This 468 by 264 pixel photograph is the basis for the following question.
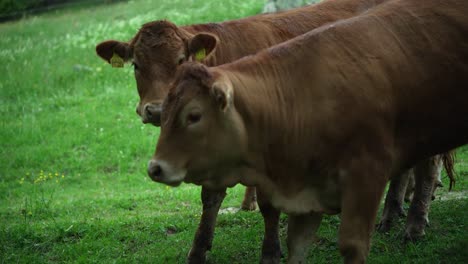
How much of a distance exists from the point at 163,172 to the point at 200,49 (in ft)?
8.24

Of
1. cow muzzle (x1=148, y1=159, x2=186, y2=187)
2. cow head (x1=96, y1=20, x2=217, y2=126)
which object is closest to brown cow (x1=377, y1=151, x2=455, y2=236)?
cow head (x1=96, y1=20, x2=217, y2=126)

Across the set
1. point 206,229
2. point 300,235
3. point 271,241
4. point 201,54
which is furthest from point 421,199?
point 201,54

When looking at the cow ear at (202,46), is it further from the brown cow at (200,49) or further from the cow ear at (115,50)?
the cow ear at (115,50)

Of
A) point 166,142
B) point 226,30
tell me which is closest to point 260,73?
point 166,142

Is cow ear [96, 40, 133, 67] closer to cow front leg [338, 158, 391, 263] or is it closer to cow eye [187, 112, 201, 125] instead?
cow eye [187, 112, 201, 125]

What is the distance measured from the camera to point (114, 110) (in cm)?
1631

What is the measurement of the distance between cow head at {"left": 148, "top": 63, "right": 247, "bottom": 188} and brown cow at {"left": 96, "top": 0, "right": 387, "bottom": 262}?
1.21m

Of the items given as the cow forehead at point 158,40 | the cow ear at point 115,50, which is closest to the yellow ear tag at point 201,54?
the cow forehead at point 158,40

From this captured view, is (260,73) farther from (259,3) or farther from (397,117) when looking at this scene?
(259,3)

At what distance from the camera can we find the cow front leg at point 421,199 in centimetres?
739

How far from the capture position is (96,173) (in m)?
13.3

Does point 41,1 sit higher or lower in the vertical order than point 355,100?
lower

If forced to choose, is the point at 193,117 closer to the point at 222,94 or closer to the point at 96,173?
the point at 222,94

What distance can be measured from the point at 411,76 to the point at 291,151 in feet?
3.45
